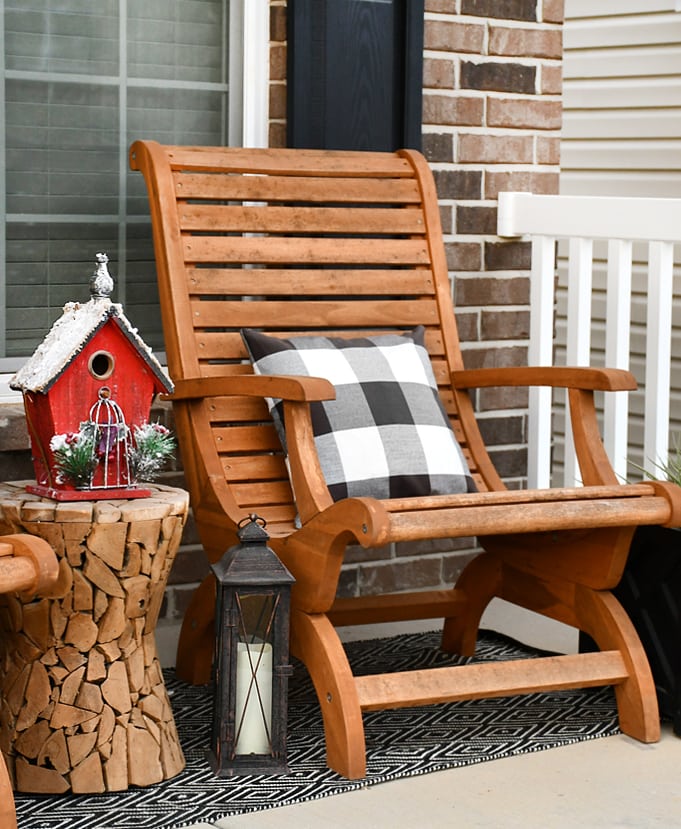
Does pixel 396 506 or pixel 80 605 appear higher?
pixel 396 506

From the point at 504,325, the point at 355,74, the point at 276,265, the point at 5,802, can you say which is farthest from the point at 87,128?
the point at 5,802

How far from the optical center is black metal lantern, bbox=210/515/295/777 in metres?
2.59

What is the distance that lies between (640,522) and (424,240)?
1.03 metres

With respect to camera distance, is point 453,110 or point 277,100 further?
point 453,110

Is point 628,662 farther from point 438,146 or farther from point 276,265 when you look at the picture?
point 438,146

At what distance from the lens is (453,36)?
147 inches

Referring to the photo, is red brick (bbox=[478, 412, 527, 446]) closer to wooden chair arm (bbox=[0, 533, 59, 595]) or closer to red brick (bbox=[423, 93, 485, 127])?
red brick (bbox=[423, 93, 485, 127])

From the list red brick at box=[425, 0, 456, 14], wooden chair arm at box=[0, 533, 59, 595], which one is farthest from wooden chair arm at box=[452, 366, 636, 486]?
wooden chair arm at box=[0, 533, 59, 595]

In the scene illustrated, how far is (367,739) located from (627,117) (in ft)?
10.8

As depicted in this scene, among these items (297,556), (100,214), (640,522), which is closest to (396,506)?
(297,556)

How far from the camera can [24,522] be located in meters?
2.46

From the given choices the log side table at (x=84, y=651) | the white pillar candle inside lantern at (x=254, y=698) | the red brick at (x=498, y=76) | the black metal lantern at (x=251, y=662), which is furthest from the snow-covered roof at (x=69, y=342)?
the red brick at (x=498, y=76)

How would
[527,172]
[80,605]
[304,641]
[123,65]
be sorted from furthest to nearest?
[527,172], [123,65], [304,641], [80,605]

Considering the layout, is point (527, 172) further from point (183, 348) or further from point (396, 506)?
point (396, 506)
